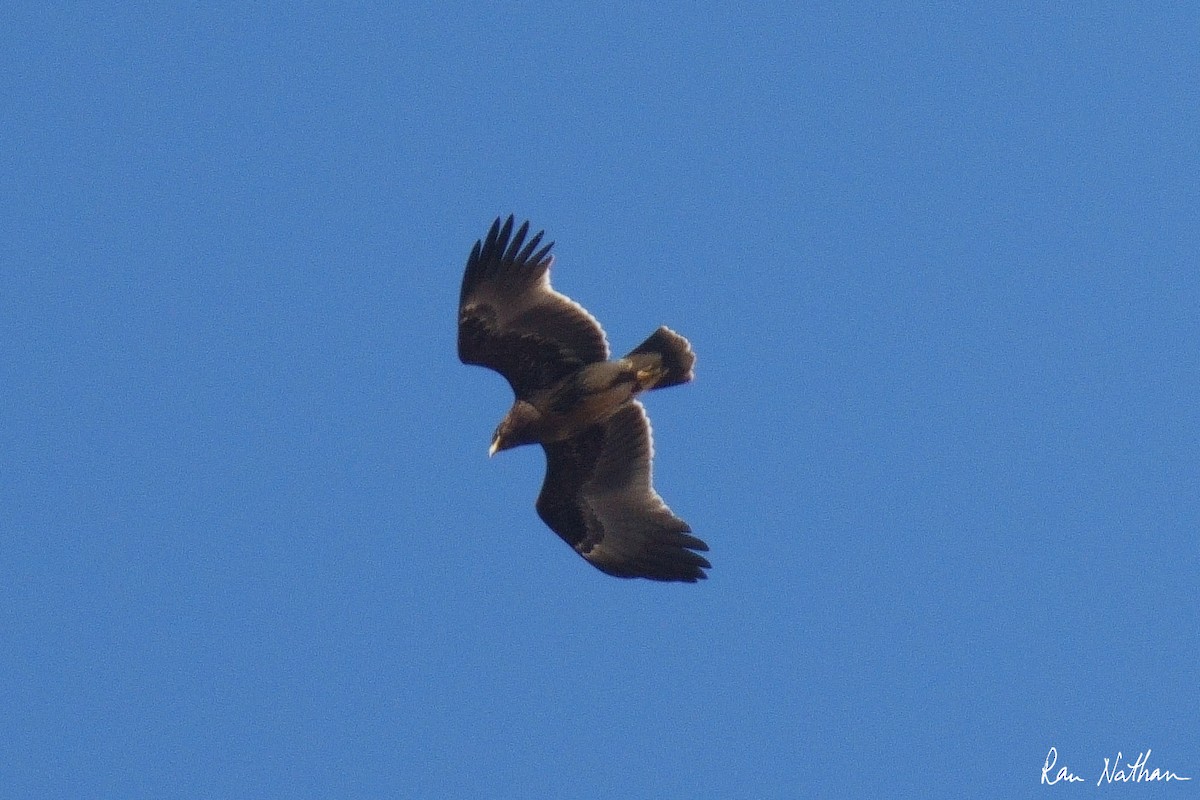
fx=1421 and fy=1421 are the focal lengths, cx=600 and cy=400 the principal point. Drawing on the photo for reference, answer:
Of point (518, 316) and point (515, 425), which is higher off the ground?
point (518, 316)

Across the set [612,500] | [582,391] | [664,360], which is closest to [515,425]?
[582,391]

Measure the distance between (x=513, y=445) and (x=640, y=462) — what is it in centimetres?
118

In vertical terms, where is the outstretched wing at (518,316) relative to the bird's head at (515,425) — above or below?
above

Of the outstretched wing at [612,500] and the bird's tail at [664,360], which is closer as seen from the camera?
the bird's tail at [664,360]

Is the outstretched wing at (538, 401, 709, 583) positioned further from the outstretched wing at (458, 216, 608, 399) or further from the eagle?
the outstretched wing at (458, 216, 608, 399)

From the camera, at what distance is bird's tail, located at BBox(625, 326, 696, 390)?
1246 cm

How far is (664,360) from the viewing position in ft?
41.0

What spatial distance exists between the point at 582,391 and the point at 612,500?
117cm

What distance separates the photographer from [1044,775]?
12.4 m

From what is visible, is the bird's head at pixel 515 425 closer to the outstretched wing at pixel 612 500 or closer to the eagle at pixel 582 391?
the eagle at pixel 582 391

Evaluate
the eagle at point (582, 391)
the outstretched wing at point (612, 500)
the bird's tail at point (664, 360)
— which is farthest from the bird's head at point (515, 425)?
the bird's tail at point (664, 360)

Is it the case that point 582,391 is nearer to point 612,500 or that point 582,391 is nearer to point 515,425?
point 515,425

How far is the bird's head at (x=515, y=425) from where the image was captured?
1273cm

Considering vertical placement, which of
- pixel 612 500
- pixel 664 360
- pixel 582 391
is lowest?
pixel 612 500
